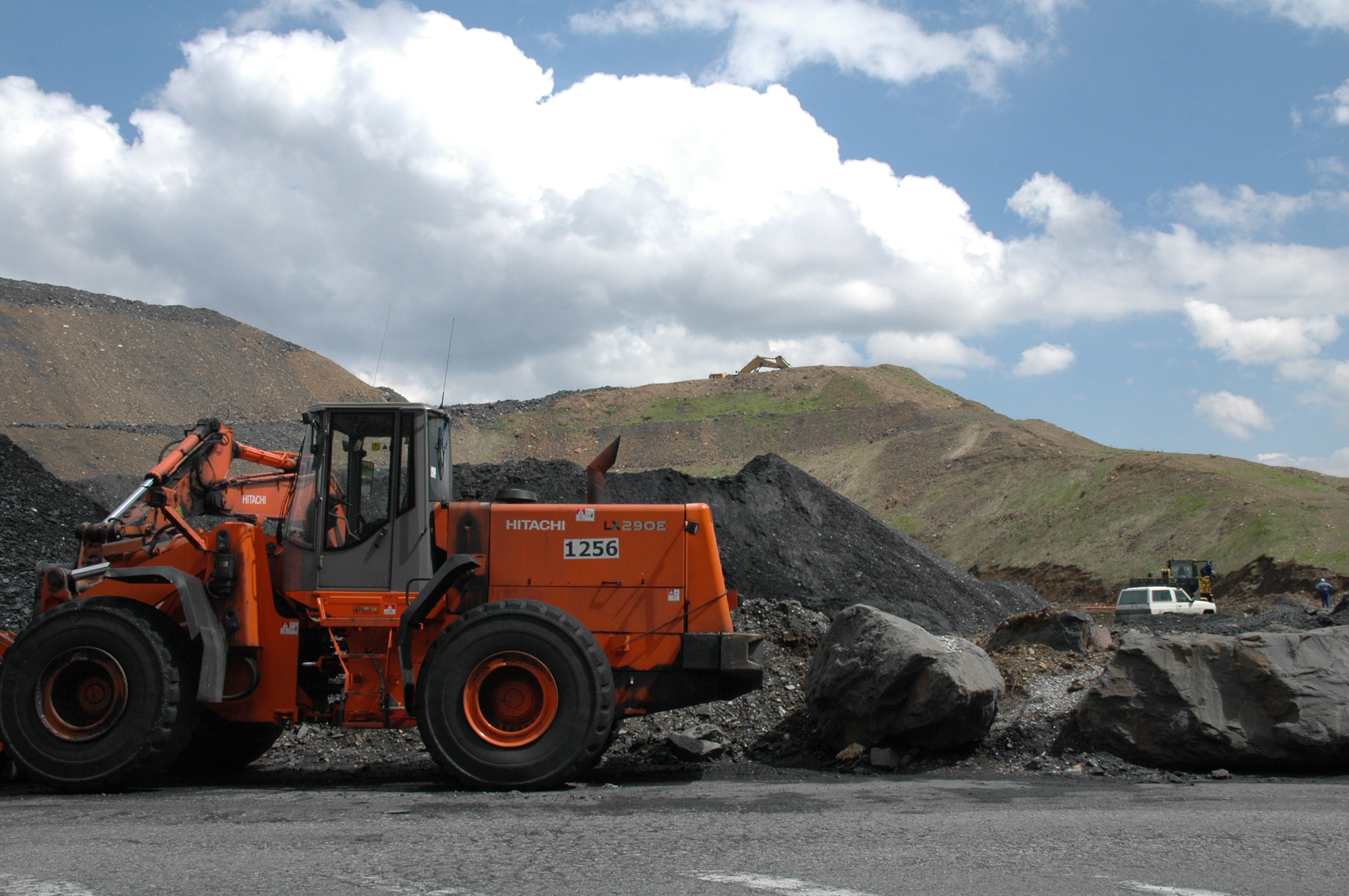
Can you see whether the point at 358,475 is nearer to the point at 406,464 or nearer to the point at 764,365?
the point at 406,464

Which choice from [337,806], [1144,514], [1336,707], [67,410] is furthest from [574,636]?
[67,410]

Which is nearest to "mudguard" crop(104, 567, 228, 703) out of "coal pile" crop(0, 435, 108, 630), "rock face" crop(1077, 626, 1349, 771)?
"coal pile" crop(0, 435, 108, 630)

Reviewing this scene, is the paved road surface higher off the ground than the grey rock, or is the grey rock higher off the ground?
the paved road surface

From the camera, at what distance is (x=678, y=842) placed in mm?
4969

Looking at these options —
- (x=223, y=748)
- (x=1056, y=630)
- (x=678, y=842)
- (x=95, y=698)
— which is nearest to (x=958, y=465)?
(x=1056, y=630)

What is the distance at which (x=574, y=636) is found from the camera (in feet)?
22.3

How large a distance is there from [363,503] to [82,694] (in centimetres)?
228

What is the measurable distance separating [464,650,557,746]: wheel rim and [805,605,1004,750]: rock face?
2956mm

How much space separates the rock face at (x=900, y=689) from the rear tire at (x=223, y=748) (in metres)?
4.73

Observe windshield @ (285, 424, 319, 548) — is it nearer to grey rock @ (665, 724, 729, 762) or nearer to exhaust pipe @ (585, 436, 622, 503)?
exhaust pipe @ (585, 436, 622, 503)

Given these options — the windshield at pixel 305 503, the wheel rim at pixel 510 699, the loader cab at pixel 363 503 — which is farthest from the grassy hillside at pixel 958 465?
the windshield at pixel 305 503

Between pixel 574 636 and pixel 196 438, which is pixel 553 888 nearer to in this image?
pixel 574 636

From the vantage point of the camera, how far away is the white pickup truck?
24688mm

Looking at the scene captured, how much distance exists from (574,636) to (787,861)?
8.52 ft
